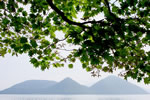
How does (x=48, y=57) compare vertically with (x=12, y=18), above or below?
below

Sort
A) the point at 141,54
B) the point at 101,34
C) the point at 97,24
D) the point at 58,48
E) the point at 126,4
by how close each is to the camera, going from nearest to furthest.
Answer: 1. the point at 101,34
2. the point at 97,24
3. the point at 126,4
4. the point at 141,54
5. the point at 58,48

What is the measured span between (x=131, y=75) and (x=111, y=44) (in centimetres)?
268

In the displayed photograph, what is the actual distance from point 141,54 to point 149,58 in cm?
81

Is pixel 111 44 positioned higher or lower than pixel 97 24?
lower

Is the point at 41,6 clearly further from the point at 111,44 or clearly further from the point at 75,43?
the point at 111,44

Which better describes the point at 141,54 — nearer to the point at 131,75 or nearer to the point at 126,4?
the point at 131,75

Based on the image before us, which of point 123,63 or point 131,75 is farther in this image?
point 123,63

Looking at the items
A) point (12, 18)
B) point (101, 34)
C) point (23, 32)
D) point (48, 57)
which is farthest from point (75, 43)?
point (23, 32)

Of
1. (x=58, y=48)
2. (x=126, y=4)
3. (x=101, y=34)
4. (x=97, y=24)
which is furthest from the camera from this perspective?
(x=58, y=48)

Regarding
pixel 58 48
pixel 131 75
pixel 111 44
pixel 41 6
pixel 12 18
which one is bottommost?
pixel 131 75

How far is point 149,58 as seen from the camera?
7.67 m

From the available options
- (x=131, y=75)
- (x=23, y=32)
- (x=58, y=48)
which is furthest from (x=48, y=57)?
(x=131, y=75)

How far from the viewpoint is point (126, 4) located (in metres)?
7.46

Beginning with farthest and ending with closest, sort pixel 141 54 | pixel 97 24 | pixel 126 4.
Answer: pixel 141 54 < pixel 126 4 < pixel 97 24
